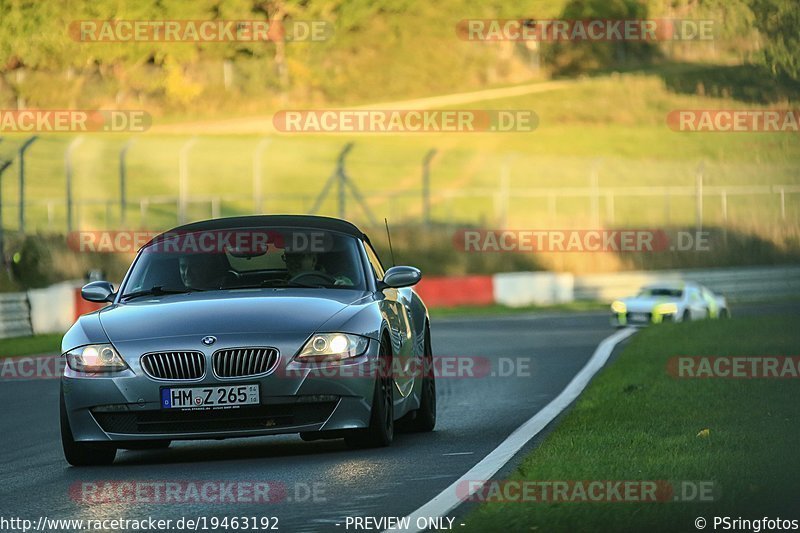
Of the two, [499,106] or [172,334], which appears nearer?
[172,334]

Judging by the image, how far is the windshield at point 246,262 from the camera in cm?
1138

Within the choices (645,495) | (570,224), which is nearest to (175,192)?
(570,224)

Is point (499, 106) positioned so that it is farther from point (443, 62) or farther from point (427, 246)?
point (427, 246)

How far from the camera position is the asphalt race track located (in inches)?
324

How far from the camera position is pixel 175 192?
2516 inches

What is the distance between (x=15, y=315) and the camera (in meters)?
28.1

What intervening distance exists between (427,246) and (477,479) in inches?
1621

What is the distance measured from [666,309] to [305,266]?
2489cm

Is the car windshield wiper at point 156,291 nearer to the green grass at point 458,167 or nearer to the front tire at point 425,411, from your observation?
the front tire at point 425,411

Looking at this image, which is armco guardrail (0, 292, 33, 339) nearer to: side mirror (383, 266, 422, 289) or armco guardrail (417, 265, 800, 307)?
armco guardrail (417, 265, 800, 307)

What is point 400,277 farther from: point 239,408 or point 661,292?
point 661,292

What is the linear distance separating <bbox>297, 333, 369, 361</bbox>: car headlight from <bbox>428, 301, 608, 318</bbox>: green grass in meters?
28.7

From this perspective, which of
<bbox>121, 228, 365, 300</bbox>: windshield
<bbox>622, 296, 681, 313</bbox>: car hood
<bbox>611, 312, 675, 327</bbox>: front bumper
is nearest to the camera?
<bbox>121, 228, 365, 300</bbox>: windshield

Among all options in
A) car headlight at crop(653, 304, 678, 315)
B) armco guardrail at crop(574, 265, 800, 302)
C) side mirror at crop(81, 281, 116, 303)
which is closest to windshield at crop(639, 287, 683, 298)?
car headlight at crop(653, 304, 678, 315)
